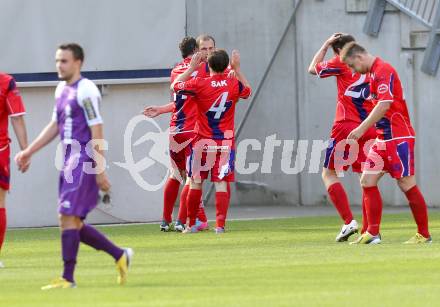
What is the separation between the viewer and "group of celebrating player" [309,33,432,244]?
40.9ft

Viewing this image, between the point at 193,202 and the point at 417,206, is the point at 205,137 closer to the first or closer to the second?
the point at 193,202

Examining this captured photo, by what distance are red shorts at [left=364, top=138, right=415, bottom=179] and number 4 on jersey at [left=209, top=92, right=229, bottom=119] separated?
2.82 metres

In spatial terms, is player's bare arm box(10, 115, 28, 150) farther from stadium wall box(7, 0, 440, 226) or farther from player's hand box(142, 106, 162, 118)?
stadium wall box(7, 0, 440, 226)

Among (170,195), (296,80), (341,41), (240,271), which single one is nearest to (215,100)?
(170,195)

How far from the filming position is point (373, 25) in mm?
19984

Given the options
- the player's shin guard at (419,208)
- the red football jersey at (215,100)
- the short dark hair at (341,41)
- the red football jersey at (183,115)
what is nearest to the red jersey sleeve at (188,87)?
the red football jersey at (215,100)

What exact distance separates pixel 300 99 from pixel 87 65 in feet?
15.1

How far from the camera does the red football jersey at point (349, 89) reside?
13805 mm

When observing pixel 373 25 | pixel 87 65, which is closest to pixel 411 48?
pixel 373 25

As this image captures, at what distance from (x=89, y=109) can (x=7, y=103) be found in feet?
7.81

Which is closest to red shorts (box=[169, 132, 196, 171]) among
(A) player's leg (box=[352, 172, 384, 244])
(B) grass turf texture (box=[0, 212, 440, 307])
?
(B) grass turf texture (box=[0, 212, 440, 307])

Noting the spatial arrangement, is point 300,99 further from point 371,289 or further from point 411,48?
point 371,289

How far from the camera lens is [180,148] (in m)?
16.1

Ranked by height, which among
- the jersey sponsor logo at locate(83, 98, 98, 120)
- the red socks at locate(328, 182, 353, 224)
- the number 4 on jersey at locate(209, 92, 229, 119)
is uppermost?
the jersey sponsor logo at locate(83, 98, 98, 120)
